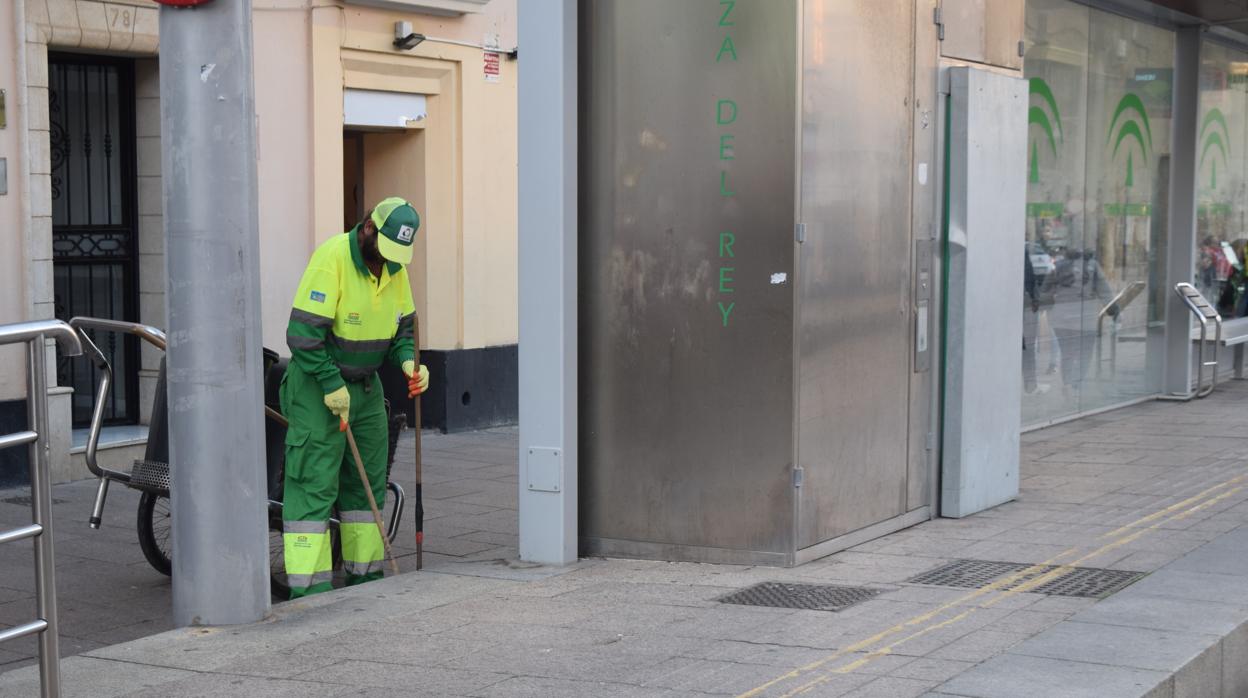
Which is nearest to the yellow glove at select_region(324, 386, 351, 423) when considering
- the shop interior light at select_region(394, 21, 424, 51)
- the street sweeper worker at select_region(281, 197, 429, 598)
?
the street sweeper worker at select_region(281, 197, 429, 598)

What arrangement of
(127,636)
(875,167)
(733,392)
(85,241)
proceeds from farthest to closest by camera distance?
(85,241) < (875,167) < (733,392) < (127,636)

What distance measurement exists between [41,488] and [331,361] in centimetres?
243

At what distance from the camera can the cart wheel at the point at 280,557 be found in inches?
282

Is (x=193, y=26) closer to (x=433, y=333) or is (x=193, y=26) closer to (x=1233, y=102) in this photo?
(x=433, y=333)

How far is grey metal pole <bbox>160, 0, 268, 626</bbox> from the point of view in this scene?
592cm

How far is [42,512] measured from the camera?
14.8 feet

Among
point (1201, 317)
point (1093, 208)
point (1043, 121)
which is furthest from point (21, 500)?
point (1201, 317)

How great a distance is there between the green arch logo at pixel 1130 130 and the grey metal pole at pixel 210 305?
31.6ft

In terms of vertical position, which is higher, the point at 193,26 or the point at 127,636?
the point at 193,26

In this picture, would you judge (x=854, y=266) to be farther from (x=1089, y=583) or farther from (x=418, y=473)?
(x=418, y=473)

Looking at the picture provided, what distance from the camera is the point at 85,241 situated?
11086 mm

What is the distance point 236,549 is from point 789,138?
2949 mm

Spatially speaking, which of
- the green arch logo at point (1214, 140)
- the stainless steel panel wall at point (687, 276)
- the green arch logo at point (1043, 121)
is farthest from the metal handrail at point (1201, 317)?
the stainless steel panel wall at point (687, 276)

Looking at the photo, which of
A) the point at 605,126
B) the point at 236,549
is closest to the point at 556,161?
the point at 605,126
